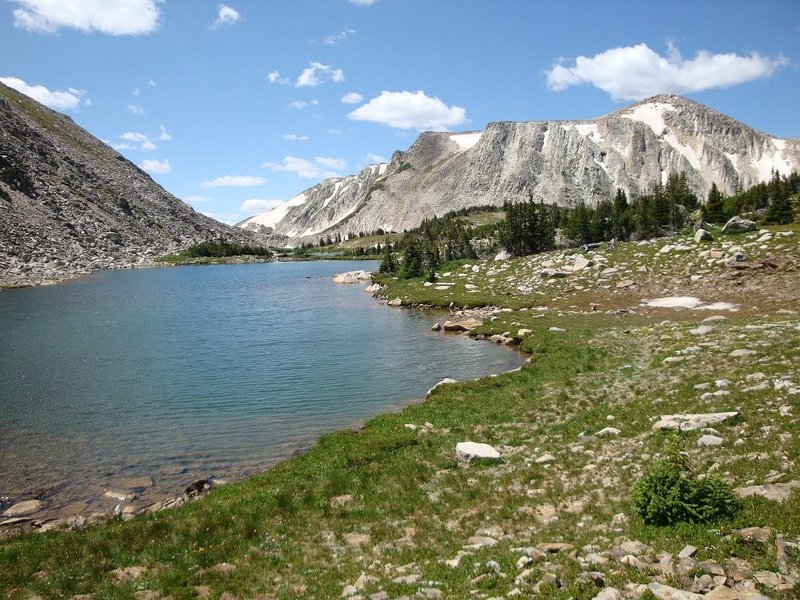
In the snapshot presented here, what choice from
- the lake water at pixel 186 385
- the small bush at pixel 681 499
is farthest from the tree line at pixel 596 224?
the small bush at pixel 681 499

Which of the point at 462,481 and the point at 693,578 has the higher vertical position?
the point at 693,578

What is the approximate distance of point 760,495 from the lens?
10398 mm

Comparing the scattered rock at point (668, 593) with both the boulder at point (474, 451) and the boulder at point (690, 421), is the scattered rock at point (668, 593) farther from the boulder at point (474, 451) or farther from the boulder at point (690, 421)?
the boulder at point (474, 451)

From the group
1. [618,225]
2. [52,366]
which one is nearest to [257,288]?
[52,366]

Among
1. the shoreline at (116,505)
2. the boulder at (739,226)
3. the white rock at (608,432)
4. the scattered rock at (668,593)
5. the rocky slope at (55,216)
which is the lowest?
the shoreline at (116,505)

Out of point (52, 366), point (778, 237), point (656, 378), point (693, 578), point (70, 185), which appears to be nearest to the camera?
point (693, 578)

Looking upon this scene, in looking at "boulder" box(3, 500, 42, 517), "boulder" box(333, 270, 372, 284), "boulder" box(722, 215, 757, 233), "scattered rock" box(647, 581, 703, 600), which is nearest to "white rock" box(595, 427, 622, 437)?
"scattered rock" box(647, 581, 703, 600)

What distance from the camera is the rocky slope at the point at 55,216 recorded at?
119 metres

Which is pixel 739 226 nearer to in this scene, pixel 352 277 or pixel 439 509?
pixel 439 509

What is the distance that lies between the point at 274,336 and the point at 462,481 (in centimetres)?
3440

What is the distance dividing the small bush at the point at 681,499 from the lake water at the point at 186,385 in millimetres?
14514

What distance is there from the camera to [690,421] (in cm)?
1591

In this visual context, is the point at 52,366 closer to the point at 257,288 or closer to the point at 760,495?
the point at 760,495

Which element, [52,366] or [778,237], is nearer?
[52,366]
